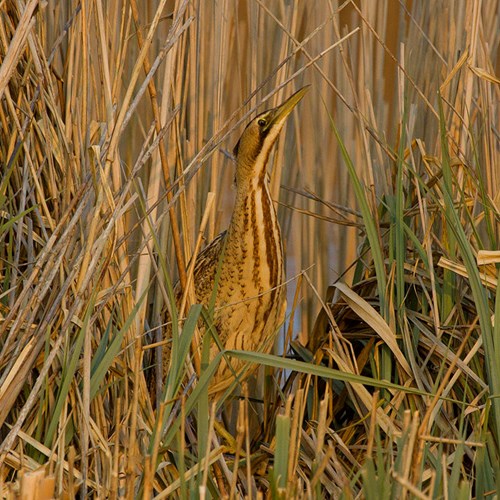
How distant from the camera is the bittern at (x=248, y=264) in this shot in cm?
233

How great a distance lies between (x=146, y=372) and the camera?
233 centimetres

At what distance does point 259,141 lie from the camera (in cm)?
231

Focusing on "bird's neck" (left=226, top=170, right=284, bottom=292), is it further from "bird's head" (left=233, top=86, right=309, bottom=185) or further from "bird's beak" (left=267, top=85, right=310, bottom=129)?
"bird's beak" (left=267, top=85, right=310, bottom=129)

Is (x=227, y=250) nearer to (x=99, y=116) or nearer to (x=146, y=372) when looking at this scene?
(x=146, y=372)

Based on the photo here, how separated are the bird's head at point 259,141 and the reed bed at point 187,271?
65 millimetres

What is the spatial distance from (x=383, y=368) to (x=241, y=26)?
133 centimetres

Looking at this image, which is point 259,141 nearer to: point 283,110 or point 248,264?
point 283,110

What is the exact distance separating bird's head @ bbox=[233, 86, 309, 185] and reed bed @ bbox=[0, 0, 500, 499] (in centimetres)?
6

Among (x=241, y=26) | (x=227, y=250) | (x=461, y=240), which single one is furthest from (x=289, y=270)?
(x=461, y=240)

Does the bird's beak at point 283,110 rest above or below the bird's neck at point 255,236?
above

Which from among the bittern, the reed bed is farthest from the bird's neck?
the reed bed

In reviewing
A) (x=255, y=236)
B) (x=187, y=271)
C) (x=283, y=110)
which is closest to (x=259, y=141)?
(x=283, y=110)

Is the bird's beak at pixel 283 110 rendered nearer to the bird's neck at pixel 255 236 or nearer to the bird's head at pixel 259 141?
the bird's head at pixel 259 141

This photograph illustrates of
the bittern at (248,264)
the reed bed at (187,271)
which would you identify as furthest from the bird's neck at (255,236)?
the reed bed at (187,271)
